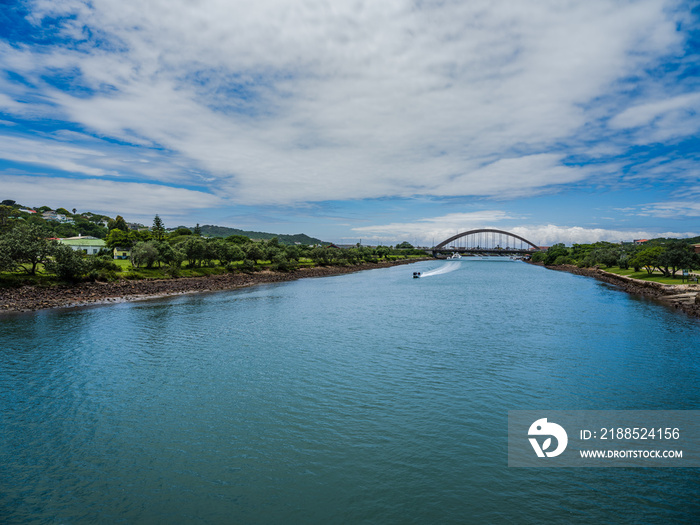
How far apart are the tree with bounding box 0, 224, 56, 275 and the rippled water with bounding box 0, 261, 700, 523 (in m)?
20.8

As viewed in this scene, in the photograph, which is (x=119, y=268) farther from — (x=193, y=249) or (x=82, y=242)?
(x=82, y=242)

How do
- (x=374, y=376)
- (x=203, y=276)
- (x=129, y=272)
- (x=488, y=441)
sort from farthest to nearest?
(x=203, y=276) < (x=129, y=272) < (x=374, y=376) < (x=488, y=441)

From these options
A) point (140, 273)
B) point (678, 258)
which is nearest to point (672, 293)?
point (678, 258)

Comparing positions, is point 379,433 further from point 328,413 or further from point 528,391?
point 528,391

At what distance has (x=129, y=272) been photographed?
235ft

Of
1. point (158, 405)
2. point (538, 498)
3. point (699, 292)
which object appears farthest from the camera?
point (699, 292)

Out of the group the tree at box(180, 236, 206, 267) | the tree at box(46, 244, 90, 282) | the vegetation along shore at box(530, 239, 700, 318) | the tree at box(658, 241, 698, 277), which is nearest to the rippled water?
the tree at box(46, 244, 90, 282)

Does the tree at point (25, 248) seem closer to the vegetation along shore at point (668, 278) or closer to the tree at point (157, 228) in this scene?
the tree at point (157, 228)

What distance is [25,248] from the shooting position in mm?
53188

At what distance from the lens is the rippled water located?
11.6 meters

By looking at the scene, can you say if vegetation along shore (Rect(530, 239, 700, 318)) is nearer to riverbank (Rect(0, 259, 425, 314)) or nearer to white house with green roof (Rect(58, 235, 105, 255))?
riverbank (Rect(0, 259, 425, 314))

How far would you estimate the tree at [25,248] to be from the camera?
2037 inches

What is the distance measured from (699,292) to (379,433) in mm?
64416

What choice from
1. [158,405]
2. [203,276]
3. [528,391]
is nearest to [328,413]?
[158,405]
